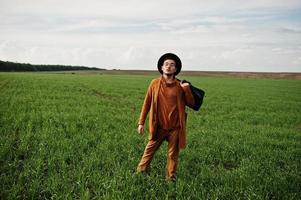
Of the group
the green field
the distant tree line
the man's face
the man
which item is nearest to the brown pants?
the man

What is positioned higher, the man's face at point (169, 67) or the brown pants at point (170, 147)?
the man's face at point (169, 67)

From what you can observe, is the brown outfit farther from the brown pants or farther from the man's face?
the man's face

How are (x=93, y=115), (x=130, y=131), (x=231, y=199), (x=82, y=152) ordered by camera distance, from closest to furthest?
(x=231, y=199) → (x=82, y=152) → (x=130, y=131) → (x=93, y=115)

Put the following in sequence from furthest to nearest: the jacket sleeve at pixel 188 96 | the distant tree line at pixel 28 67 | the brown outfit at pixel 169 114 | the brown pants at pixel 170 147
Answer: the distant tree line at pixel 28 67 → the brown pants at pixel 170 147 → the brown outfit at pixel 169 114 → the jacket sleeve at pixel 188 96

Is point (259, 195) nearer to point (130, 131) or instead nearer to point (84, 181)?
point (84, 181)

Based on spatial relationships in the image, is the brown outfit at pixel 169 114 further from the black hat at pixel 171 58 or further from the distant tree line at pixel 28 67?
the distant tree line at pixel 28 67

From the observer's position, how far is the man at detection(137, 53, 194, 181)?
4672 millimetres

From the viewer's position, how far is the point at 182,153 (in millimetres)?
6645

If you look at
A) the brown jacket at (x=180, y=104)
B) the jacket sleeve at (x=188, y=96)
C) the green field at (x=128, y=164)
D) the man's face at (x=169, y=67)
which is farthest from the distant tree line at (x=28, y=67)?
the jacket sleeve at (x=188, y=96)

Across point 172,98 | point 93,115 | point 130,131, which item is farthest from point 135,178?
point 93,115

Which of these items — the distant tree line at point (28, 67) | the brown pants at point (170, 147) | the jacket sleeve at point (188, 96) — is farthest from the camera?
the distant tree line at point (28, 67)

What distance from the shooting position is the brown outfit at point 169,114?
15.5ft

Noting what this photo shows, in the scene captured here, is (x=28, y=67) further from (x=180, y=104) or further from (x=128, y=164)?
(x=180, y=104)

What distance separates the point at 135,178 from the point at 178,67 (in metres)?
1.91
